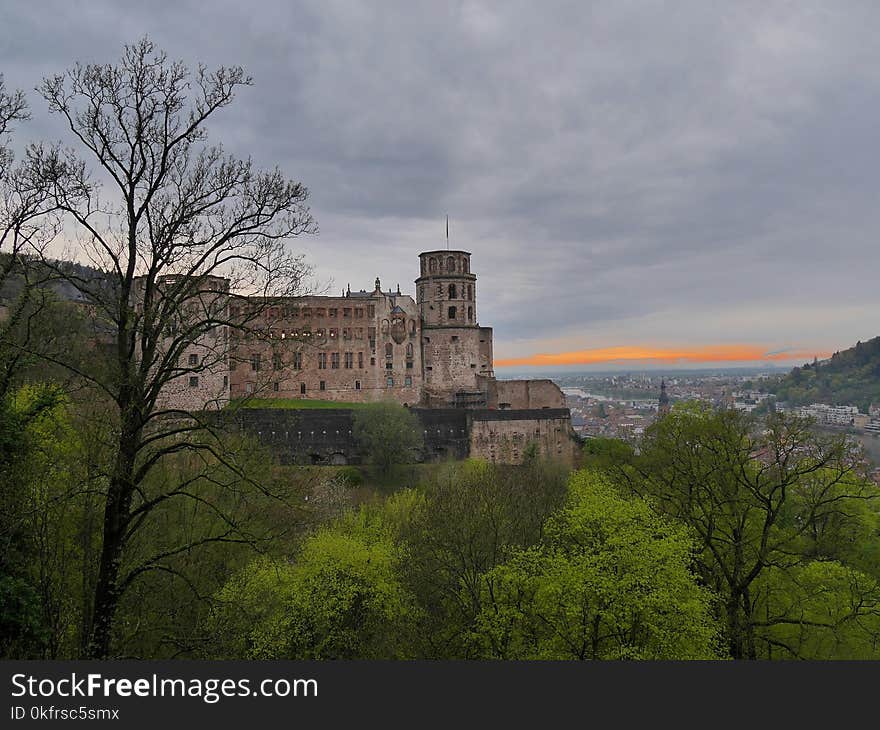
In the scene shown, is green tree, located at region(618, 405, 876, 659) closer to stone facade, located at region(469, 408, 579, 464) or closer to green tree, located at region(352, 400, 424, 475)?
green tree, located at region(352, 400, 424, 475)

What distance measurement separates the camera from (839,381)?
88938 millimetres

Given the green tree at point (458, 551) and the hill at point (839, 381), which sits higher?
the hill at point (839, 381)

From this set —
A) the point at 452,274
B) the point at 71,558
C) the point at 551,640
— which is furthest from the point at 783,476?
the point at 452,274

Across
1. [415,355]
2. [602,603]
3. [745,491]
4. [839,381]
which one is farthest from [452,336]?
[839,381]

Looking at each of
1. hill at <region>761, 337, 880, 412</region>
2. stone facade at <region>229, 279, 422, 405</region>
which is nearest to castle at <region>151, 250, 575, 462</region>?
stone facade at <region>229, 279, 422, 405</region>

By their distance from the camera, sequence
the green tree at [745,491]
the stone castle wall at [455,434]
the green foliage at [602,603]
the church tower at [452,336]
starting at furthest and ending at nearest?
the church tower at [452,336] < the stone castle wall at [455,434] < the green tree at [745,491] < the green foliage at [602,603]

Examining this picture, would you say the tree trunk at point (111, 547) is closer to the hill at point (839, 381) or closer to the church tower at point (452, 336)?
the church tower at point (452, 336)

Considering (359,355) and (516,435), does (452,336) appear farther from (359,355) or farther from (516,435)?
(516,435)

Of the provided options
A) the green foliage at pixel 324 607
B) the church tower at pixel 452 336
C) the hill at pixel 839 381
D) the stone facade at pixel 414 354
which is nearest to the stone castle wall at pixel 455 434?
the stone facade at pixel 414 354

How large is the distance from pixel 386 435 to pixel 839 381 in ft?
235

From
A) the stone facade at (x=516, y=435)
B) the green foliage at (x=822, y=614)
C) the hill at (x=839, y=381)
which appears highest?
the hill at (x=839, y=381)

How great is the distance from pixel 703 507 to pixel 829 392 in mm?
78271

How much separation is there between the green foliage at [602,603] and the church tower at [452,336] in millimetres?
42007

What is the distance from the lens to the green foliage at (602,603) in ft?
47.4
